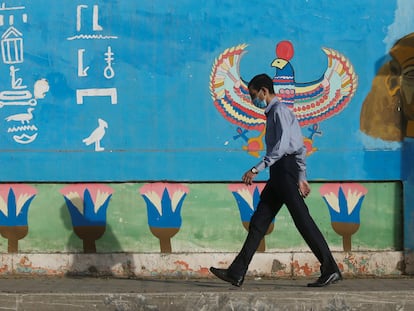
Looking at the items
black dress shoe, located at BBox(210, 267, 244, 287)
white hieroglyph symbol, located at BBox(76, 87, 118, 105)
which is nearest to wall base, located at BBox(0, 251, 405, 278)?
black dress shoe, located at BBox(210, 267, 244, 287)

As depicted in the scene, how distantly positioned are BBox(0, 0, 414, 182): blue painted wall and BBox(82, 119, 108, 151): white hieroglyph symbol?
29 millimetres

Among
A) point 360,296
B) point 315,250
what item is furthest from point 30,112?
point 360,296

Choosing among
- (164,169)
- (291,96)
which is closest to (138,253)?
(164,169)

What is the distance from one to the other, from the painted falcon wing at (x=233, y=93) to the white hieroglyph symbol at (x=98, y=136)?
1.04m

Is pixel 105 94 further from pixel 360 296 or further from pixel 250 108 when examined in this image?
pixel 360 296

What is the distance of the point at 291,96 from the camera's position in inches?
266

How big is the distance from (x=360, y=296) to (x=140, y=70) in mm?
2794

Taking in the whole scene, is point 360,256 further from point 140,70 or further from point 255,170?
point 140,70

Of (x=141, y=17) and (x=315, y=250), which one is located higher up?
(x=141, y=17)

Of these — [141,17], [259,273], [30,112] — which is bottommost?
[259,273]

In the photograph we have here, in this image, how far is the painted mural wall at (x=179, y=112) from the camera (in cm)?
675

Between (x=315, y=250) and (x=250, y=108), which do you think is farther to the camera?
(x=250, y=108)

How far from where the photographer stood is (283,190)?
5.75 m

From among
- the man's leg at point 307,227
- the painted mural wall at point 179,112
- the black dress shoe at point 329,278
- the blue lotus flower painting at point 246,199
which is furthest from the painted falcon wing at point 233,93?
the black dress shoe at point 329,278
